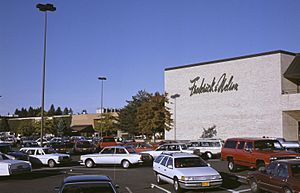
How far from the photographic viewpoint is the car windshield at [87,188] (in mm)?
7691

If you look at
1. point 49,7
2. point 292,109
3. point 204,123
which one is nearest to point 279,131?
point 292,109

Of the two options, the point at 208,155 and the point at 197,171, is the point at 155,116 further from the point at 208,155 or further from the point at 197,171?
the point at 197,171

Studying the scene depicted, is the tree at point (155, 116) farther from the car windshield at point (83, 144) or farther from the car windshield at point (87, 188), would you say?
the car windshield at point (87, 188)

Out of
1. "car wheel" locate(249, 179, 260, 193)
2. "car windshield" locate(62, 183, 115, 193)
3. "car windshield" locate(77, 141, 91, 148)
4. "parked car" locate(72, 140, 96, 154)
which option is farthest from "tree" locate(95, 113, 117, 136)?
"car windshield" locate(62, 183, 115, 193)

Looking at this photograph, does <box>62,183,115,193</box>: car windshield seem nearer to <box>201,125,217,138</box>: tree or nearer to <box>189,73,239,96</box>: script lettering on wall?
<box>189,73,239,96</box>: script lettering on wall

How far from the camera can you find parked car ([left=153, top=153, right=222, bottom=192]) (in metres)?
14.2

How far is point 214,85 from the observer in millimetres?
53875

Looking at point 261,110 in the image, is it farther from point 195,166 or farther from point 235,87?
point 195,166

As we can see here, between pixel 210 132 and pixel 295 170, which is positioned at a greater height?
pixel 210 132

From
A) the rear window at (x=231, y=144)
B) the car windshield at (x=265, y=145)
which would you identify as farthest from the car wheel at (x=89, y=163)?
the car windshield at (x=265, y=145)

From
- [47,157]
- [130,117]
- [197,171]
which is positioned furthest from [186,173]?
[130,117]

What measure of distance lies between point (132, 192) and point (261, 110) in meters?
35.0

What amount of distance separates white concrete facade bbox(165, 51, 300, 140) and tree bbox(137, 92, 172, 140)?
1.70 meters

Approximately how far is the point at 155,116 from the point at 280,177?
148 ft
